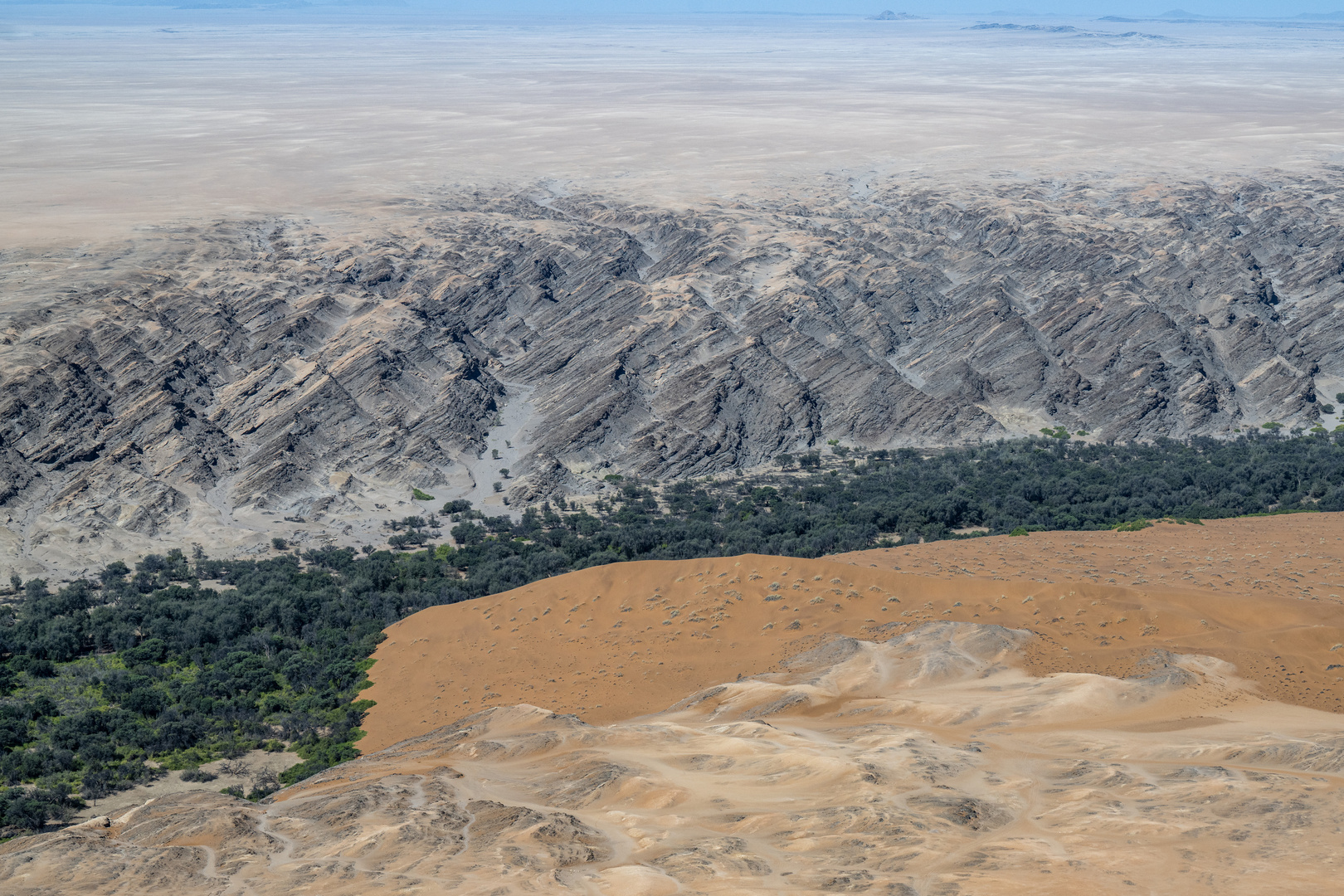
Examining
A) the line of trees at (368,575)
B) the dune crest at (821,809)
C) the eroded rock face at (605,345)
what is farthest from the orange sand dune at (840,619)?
the eroded rock face at (605,345)

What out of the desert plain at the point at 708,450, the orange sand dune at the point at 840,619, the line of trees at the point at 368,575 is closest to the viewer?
the desert plain at the point at 708,450

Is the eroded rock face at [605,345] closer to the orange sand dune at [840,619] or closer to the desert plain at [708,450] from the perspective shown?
the desert plain at [708,450]

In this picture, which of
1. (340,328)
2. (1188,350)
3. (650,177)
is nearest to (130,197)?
(340,328)

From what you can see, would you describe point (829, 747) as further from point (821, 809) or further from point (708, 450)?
point (708, 450)

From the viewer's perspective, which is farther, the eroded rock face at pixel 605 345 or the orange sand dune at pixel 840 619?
the eroded rock face at pixel 605 345

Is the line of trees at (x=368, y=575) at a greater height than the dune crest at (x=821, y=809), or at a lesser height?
lesser

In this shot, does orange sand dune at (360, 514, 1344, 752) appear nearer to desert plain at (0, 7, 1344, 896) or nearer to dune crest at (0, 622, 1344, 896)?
desert plain at (0, 7, 1344, 896)

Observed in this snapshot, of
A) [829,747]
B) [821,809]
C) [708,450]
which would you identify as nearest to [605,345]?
[708,450]

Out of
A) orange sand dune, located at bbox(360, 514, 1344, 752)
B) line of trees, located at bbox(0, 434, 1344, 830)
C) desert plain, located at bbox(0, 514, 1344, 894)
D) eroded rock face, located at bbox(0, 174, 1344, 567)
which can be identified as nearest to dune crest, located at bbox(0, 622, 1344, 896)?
desert plain, located at bbox(0, 514, 1344, 894)
